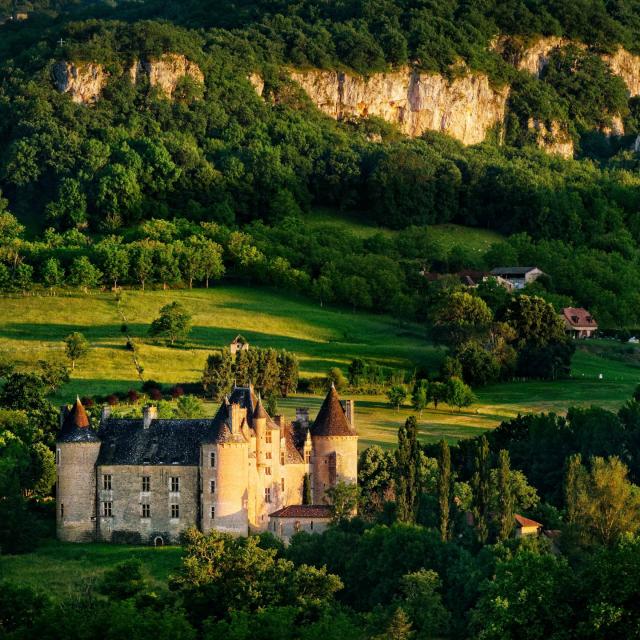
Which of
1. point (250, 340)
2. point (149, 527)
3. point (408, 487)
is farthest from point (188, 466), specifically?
point (250, 340)

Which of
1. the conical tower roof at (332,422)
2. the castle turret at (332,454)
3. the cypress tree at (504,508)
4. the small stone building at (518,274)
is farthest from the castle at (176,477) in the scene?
the small stone building at (518,274)

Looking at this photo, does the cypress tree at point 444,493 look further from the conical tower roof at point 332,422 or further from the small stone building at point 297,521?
the conical tower roof at point 332,422

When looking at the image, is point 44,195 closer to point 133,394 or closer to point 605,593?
point 133,394

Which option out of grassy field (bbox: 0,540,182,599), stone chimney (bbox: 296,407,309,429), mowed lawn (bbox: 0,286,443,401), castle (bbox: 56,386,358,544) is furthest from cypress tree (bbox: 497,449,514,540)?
mowed lawn (bbox: 0,286,443,401)

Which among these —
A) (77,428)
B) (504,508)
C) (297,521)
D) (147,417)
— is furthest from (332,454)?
(77,428)

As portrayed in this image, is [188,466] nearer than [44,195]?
Yes
